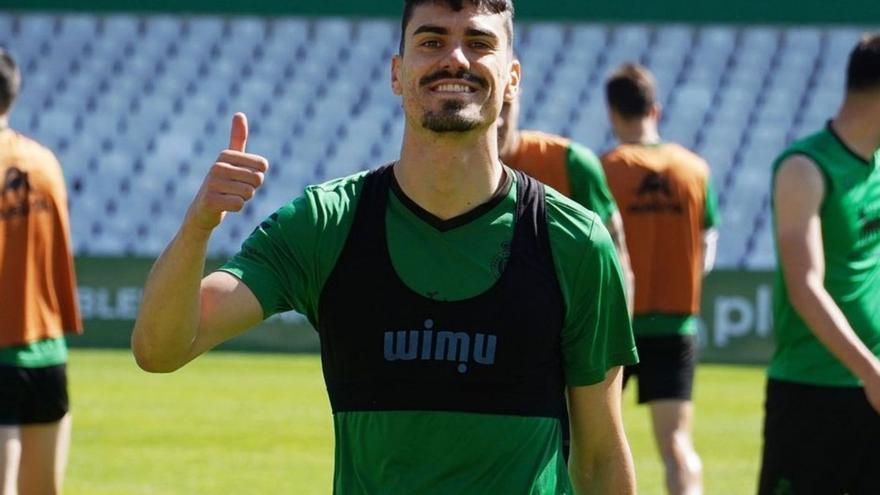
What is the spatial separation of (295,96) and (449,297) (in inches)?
942

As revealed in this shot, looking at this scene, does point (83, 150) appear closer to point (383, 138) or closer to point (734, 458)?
point (383, 138)

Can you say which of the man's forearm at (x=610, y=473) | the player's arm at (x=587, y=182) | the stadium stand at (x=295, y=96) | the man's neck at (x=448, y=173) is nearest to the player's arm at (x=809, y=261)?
the man's forearm at (x=610, y=473)

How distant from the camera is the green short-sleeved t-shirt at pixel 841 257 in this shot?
6.00m

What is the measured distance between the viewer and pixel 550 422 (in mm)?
4051

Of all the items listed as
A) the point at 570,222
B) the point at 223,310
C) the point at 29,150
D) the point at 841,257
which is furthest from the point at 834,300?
the point at 29,150

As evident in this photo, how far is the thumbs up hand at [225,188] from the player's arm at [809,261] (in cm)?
250

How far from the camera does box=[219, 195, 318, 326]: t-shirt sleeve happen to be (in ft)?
13.1

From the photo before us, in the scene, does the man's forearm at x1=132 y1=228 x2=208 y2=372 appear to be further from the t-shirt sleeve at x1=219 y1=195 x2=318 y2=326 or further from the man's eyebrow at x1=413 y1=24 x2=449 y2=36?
the man's eyebrow at x1=413 y1=24 x2=449 y2=36

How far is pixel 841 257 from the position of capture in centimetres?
610

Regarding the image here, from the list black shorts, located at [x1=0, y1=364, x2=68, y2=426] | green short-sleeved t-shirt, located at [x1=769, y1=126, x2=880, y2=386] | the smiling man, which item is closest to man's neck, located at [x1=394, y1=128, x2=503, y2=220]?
the smiling man

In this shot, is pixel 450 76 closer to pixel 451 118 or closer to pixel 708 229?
pixel 451 118

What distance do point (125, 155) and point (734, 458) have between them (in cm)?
1588

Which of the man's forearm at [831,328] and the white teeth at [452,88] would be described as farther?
the man's forearm at [831,328]

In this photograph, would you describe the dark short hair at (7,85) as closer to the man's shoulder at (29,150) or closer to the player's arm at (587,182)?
the man's shoulder at (29,150)
